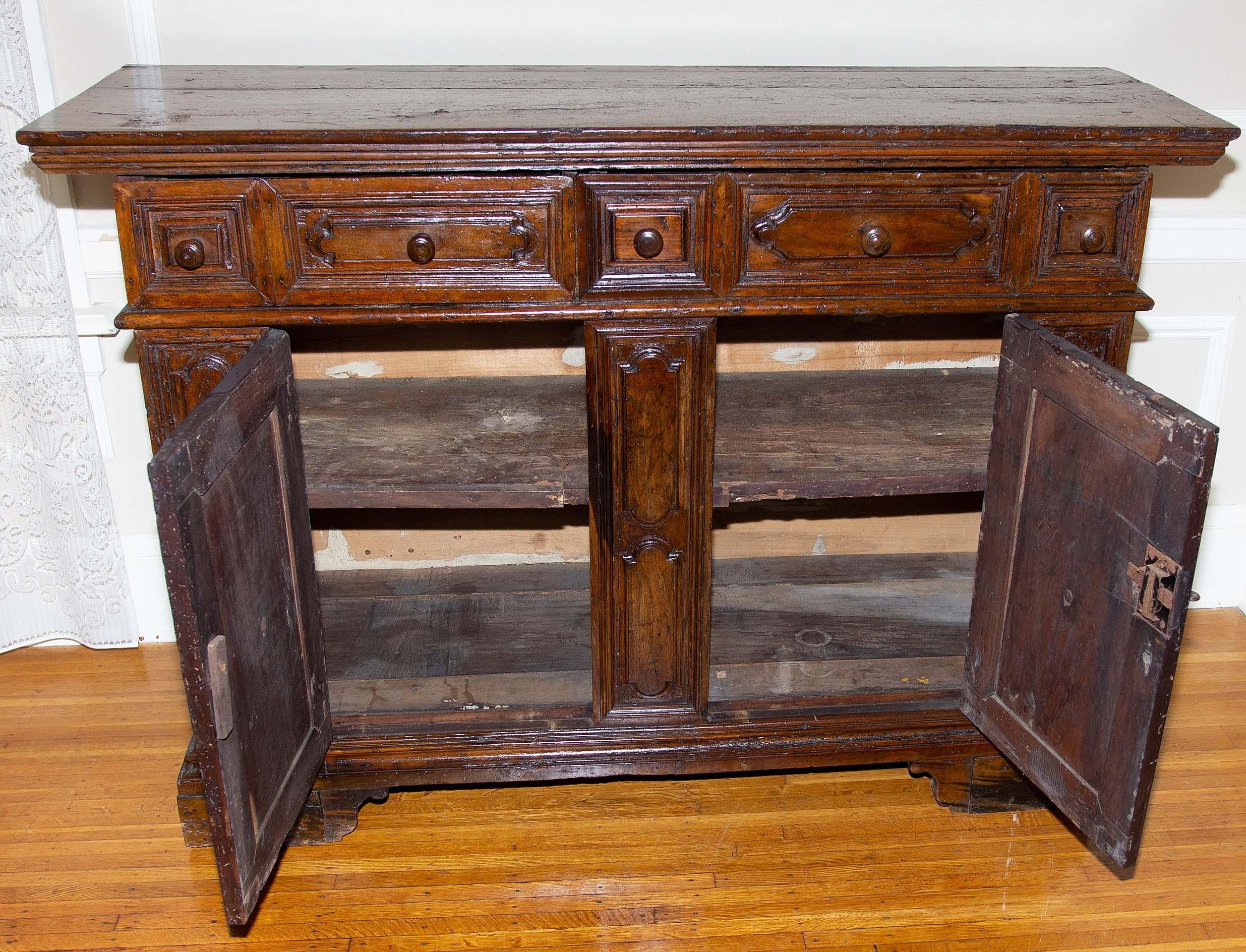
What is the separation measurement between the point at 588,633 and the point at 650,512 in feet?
1.93

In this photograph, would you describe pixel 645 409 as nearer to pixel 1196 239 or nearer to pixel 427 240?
pixel 427 240

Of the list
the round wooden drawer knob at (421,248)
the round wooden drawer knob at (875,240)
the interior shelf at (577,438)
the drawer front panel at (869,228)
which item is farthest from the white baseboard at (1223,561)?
the round wooden drawer knob at (421,248)

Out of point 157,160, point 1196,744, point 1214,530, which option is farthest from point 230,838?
point 1214,530

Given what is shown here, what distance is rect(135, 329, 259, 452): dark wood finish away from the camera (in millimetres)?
2031

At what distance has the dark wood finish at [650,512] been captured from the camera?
209 cm

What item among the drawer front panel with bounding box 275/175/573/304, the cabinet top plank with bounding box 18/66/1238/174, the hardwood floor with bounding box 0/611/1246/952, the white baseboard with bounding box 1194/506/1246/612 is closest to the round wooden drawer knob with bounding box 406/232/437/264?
the drawer front panel with bounding box 275/175/573/304

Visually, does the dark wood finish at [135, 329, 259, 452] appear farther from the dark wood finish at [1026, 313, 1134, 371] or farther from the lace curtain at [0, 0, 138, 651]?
the dark wood finish at [1026, 313, 1134, 371]

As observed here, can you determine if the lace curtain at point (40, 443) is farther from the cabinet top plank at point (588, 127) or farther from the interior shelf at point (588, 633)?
the interior shelf at point (588, 633)

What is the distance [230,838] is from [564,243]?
1078 millimetres

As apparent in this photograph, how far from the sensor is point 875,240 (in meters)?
2.04

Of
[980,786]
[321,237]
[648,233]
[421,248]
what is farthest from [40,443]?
[980,786]

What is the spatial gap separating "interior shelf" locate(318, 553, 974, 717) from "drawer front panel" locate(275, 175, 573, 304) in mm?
884

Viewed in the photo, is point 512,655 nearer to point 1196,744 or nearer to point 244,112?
point 244,112

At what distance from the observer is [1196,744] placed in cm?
268
